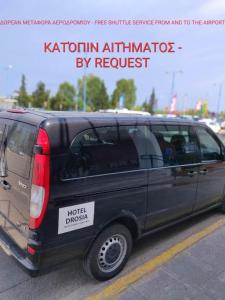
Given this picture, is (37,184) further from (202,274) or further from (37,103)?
(37,103)

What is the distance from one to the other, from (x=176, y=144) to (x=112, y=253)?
1528 mm

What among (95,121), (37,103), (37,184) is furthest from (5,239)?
(37,103)

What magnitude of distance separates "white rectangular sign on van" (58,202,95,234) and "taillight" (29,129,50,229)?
0.17 meters

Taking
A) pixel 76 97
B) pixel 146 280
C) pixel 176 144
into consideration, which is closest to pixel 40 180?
pixel 146 280

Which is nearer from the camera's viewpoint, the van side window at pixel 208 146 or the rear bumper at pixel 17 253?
the rear bumper at pixel 17 253

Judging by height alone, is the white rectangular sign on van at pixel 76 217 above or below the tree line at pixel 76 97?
below

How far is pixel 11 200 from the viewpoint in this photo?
91.5 inches

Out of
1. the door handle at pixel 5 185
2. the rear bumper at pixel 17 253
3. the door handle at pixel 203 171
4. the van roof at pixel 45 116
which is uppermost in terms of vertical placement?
the van roof at pixel 45 116

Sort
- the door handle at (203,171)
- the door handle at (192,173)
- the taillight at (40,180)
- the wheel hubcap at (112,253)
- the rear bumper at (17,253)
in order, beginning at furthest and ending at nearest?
the door handle at (203,171) < the door handle at (192,173) < the wheel hubcap at (112,253) < the rear bumper at (17,253) < the taillight at (40,180)

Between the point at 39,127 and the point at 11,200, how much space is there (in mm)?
832

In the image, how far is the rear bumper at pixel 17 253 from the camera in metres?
2.01

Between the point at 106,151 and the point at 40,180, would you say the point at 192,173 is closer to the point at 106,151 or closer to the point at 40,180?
the point at 106,151

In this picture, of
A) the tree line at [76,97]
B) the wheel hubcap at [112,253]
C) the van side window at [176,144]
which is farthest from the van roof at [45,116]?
the tree line at [76,97]

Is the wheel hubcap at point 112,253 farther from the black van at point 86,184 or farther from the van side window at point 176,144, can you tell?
the van side window at point 176,144
